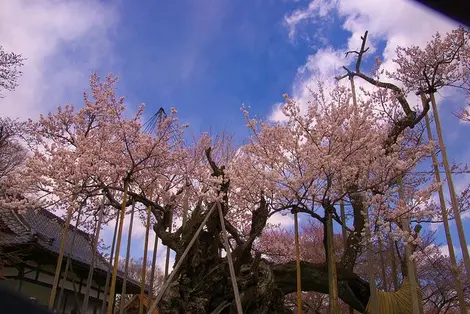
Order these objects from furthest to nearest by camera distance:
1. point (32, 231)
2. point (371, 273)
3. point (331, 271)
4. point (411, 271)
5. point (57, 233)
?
point (57, 233) < point (32, 231) < point (411, 271) < point (371, 273) < point (331, 271)

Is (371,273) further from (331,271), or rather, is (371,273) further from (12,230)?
(12,230)

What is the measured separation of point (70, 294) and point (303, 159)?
999 centimetres

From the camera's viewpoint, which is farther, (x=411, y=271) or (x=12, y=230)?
(x=12, y=230)

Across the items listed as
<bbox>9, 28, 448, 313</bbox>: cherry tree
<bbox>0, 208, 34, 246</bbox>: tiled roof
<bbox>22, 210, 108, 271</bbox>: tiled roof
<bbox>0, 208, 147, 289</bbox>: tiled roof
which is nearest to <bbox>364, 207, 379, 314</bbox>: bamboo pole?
<bbox>9, 28, 448, 313</bbox>: cherry tree

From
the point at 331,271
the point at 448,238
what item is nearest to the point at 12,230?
the point at 331,271

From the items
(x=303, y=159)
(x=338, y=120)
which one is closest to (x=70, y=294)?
(x=303, y=159)

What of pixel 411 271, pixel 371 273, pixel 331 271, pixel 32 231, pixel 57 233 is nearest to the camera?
pixel 331 271

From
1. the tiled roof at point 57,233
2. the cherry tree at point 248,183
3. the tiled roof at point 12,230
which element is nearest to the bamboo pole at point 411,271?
the cherry tree at point 248,183

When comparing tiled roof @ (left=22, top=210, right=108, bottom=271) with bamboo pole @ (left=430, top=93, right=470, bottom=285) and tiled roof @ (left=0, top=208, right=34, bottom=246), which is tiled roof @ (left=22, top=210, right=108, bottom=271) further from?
bamboo pole @ (left=430, top=93, right=470, bottom=285)

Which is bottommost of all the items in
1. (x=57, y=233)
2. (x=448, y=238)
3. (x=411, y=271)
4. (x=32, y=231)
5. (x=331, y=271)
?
(x=331, y=271)

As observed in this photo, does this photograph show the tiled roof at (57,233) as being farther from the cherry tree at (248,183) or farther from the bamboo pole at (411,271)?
the bamboo pole at (411,271)

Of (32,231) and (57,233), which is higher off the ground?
(57,233)

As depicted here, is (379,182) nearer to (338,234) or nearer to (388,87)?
(388,87)

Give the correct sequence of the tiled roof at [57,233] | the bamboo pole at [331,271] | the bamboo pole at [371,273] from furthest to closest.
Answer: the tiled roof at [57,233]
the bamboo pole at [371,273]
the bamboo pole at [331,271]
